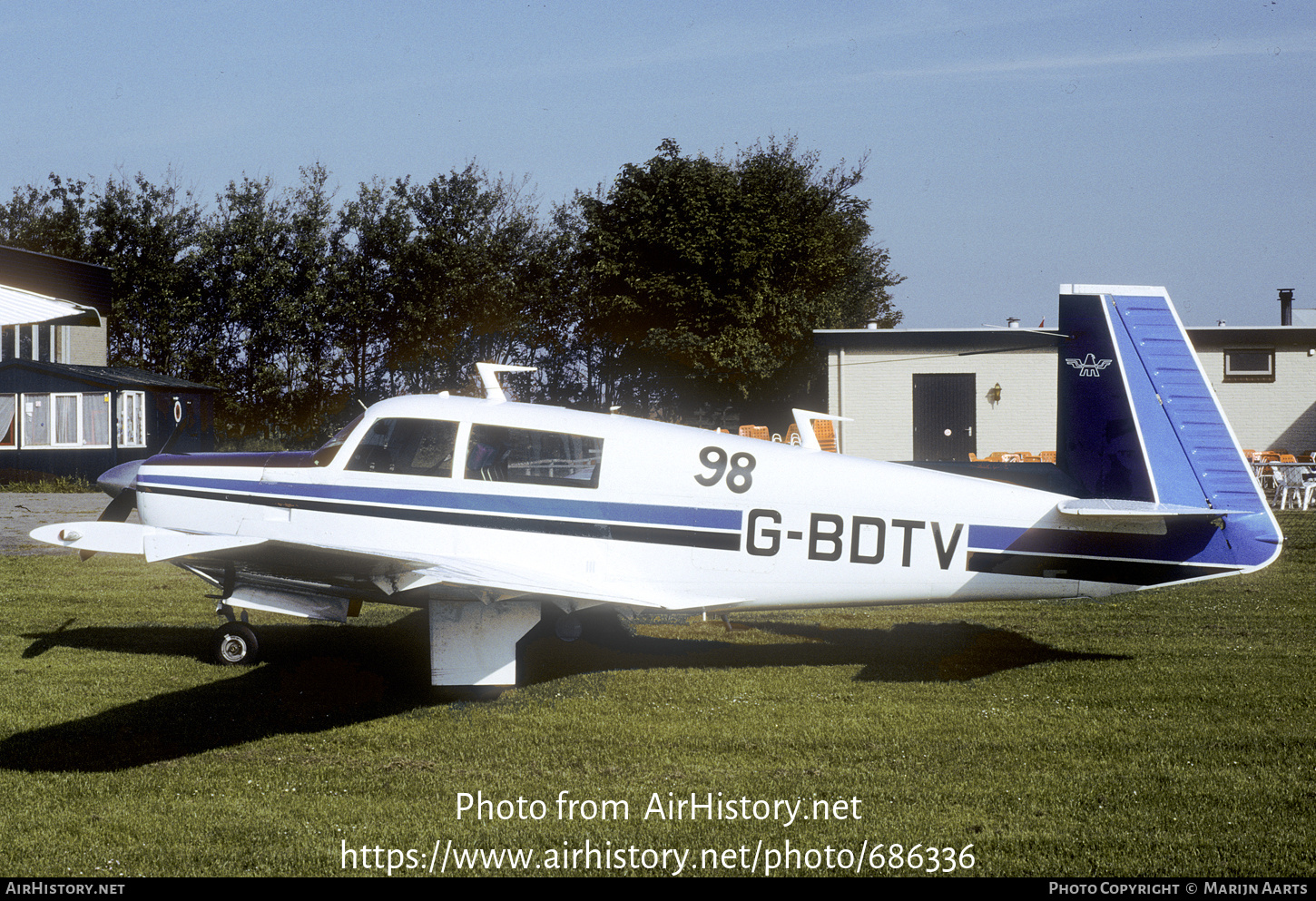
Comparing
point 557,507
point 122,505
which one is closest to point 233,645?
point 122,505

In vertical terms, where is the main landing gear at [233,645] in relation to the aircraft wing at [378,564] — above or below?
below

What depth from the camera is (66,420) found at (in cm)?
2675

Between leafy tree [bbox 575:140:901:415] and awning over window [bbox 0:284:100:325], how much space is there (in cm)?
3107

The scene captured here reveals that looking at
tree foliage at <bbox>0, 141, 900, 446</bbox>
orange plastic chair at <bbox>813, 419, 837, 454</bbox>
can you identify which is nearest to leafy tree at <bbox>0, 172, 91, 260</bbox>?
tree foliage at <bbox>0, 141, 900, 446</bbox>

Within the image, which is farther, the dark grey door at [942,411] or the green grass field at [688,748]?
the dark grey door at [942,411]

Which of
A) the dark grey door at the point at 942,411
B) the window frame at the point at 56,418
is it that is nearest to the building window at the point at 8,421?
the window frame at the point at 56,418

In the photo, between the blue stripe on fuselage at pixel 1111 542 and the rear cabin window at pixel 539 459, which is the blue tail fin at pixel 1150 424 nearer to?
the blue stripe on fuselage at pixel 1111 542

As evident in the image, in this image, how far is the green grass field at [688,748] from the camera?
171 inches

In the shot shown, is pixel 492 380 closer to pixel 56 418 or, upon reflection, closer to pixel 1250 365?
pixel 56 418

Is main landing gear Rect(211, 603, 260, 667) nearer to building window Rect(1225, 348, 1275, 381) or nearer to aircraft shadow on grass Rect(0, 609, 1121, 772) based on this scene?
aircraft shadow on grass Rect(0, 609, 1121, 772)

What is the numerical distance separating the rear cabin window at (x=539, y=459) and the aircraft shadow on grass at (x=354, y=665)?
5.06 feet

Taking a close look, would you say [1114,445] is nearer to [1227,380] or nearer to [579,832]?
[579,832]

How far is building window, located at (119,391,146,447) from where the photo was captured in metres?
26.9

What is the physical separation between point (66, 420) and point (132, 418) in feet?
5.13
